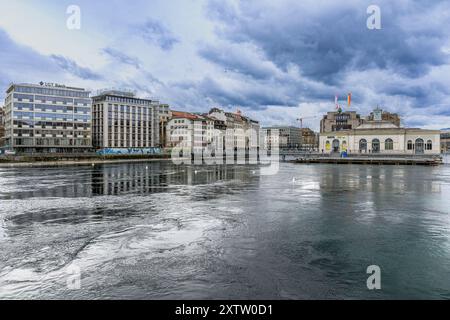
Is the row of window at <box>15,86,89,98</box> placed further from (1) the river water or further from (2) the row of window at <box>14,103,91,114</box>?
(1) the river water

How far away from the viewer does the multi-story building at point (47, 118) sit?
385ft

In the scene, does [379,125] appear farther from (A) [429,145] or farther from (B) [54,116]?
(B) [54,116]

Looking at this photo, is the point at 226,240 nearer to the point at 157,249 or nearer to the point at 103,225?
the point at 157,249

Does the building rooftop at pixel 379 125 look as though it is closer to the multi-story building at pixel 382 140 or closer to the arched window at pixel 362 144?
the multi-story building at pixel 382 140

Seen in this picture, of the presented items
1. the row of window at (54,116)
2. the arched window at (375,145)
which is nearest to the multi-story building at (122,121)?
the row of window at (54,116)

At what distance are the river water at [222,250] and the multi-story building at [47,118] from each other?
355 ft

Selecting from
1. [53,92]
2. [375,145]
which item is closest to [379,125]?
[375,145]

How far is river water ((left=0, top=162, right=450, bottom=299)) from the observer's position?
34.6 ft

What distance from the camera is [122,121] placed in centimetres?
15162

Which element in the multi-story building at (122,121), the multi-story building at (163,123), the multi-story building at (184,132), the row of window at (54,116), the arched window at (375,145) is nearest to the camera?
the row of window at (54,116)

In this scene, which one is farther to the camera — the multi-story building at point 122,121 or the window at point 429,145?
the multi-story building at point 122,121

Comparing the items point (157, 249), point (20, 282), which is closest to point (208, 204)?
point (157, 249)
